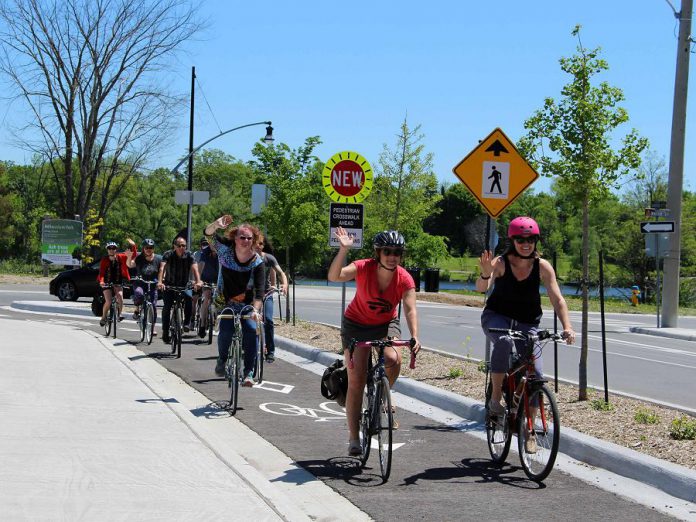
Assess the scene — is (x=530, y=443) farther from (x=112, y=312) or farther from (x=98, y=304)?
(x=98, y=304)

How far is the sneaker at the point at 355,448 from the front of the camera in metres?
6.96

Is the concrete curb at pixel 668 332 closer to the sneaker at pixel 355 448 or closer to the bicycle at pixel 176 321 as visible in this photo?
the bicycle at pixel 176 321

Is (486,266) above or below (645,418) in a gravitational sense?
above

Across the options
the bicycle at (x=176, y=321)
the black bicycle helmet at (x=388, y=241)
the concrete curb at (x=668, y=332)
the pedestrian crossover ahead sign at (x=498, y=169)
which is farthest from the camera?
the concrete curb at (x=668, y=332)

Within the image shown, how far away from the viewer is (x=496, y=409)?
7.14 metres

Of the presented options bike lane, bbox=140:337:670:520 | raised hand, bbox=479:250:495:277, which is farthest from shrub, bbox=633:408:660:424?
raised hand, bbox=479:250:495:277

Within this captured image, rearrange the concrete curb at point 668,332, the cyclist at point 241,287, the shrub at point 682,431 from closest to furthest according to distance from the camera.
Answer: the shrub at point 682,431 < the cyclist at point 241,287 < the concrete curb at point 668,332

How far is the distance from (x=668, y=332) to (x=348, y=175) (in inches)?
526

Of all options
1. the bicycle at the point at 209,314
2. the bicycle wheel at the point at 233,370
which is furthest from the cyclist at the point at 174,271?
the bicycle wheel at the point at 233,370

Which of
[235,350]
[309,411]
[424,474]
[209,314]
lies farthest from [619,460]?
[209,314]

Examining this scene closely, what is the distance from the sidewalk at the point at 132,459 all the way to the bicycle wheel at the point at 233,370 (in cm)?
21

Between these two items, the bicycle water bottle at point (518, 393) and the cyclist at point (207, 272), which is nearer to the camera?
the bicycle water bottle at point (518, 393)

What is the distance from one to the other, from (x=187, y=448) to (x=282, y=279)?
5557mm

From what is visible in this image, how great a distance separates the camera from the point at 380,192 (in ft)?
183
